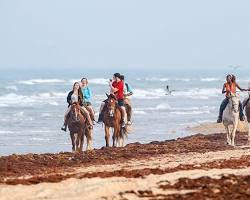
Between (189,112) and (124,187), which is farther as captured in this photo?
(189,112)

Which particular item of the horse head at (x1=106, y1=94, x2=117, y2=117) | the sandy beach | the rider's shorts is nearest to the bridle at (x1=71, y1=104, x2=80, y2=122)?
the horse head at (x1=106, y1=94, x2=117, y2=117)

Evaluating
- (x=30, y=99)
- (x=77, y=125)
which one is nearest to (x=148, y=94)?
(x=30, y=99)

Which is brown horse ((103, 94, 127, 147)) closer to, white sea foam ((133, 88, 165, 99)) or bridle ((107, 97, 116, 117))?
bridle ((107, 97, 116, 117))

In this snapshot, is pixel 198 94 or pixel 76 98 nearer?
pixel 76 98

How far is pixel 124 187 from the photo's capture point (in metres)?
13.1

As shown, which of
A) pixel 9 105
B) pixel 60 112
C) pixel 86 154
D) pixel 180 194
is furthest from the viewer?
pixel 9 105

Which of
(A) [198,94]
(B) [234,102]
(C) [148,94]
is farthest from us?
(A) [198,94]

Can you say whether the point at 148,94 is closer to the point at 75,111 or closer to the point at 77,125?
the point at 77,125

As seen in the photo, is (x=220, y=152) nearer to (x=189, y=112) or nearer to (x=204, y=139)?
(x=204, y=139)

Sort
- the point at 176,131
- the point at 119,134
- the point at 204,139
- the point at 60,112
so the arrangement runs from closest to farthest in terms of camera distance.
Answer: the point at 119,134 → the point at 204,139 → the point at 176,131 → the point at 60,112

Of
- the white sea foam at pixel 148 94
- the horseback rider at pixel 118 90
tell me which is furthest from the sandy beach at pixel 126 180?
the white sea foam at pixel 148 94

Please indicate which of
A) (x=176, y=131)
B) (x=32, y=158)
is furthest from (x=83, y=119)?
(x=176, y=131)

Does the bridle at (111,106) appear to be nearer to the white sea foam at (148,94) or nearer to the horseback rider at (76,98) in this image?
the horseback rider at (76,98)

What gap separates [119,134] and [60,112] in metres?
30.3
